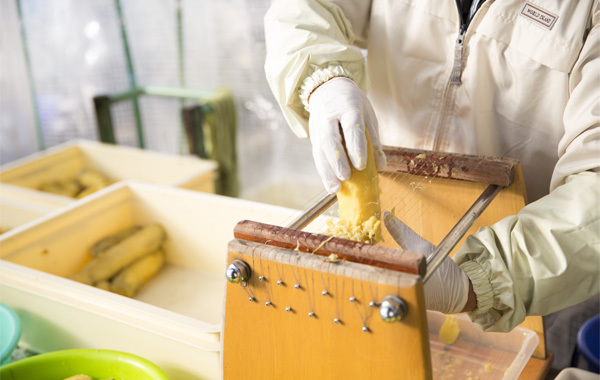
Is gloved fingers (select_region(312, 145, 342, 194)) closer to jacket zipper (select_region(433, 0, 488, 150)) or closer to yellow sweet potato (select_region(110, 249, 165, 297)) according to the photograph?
jacket zipper (select_region(433, 0, 488, 150))

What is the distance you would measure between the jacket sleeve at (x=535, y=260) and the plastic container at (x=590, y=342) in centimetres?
34

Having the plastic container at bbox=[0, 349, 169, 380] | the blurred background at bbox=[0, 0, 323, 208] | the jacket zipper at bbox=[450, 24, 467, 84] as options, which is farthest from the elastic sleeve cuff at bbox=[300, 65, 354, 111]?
the blurred background at bbox=[0, 0, 323, 208]

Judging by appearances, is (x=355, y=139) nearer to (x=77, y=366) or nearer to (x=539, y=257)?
(x=539, y=257)

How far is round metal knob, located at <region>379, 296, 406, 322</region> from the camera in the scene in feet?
2.76

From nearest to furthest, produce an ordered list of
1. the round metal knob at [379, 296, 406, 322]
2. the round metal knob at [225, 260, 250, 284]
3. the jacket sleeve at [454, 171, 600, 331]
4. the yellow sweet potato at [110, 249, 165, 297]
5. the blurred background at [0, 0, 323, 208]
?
the round metal knob at [379, 296, 406, 322] → the round metal knob at [225, 260, 250, 284] → the jacket sleeve at [454, 171, 600, 331] → the yellow sweet potato at [110, 249, 165, 297] → the blurred background at [0, 0, 323, 208]

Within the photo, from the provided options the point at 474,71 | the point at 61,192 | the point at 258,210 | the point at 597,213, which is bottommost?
the point at 61,192

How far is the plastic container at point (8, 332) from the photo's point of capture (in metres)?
1.35

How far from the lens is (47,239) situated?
1916mm

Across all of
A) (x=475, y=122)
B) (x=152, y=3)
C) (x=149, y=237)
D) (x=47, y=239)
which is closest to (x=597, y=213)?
(x=475, y=122)

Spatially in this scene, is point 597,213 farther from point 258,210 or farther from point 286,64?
point 258,210

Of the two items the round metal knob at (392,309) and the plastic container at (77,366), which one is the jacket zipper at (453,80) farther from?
the plastic container at (77,366)

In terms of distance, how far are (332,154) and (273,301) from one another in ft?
1.08

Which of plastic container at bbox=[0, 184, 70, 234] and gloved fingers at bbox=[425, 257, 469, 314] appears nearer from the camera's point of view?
gloved fingers at bbox=[425, 257, 469, 314]

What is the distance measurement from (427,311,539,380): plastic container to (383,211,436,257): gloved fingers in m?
0.30
